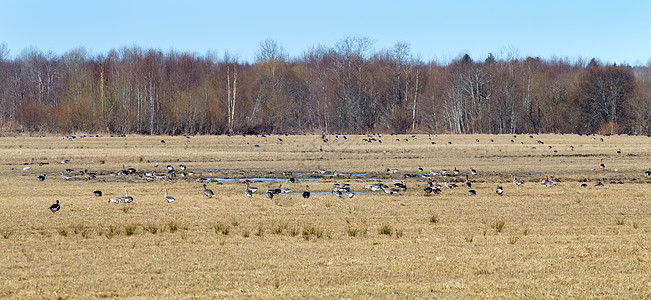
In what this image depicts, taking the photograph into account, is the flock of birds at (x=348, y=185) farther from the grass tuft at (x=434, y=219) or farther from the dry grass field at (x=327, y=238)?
the grass tuft at (x=434, y=219)

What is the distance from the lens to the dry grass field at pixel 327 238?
1066cm

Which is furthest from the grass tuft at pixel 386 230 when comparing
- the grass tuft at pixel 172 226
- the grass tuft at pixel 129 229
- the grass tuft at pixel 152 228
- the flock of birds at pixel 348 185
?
the flock of birds at pixel 348 185

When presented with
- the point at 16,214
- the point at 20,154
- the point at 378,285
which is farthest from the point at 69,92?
the point at 378,285

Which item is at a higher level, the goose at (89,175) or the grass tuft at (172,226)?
the goose at (89,175)

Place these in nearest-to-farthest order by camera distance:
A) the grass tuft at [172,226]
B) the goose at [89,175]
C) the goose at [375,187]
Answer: the grass tuft at [172,226], the goose at [375,187], the goose at [89,175]

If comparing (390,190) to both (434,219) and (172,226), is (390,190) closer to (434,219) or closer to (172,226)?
(434,219)

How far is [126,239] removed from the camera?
1523 cm

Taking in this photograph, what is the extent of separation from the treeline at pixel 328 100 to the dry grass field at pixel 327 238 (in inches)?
1655

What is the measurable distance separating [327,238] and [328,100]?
78.8 m

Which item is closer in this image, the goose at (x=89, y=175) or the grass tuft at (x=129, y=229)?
the grass tuft at (x=129, y=229)

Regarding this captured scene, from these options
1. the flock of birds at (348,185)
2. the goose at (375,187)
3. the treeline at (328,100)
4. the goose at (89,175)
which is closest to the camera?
the flock of birds at (348,185)

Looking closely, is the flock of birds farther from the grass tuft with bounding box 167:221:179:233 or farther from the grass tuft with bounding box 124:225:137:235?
the grass tuft with bounding box 167:221:179:233

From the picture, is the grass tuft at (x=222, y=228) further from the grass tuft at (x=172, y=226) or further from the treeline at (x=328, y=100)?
the treeline at (x=328, y=100)

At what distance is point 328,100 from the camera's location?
93.8 metres
